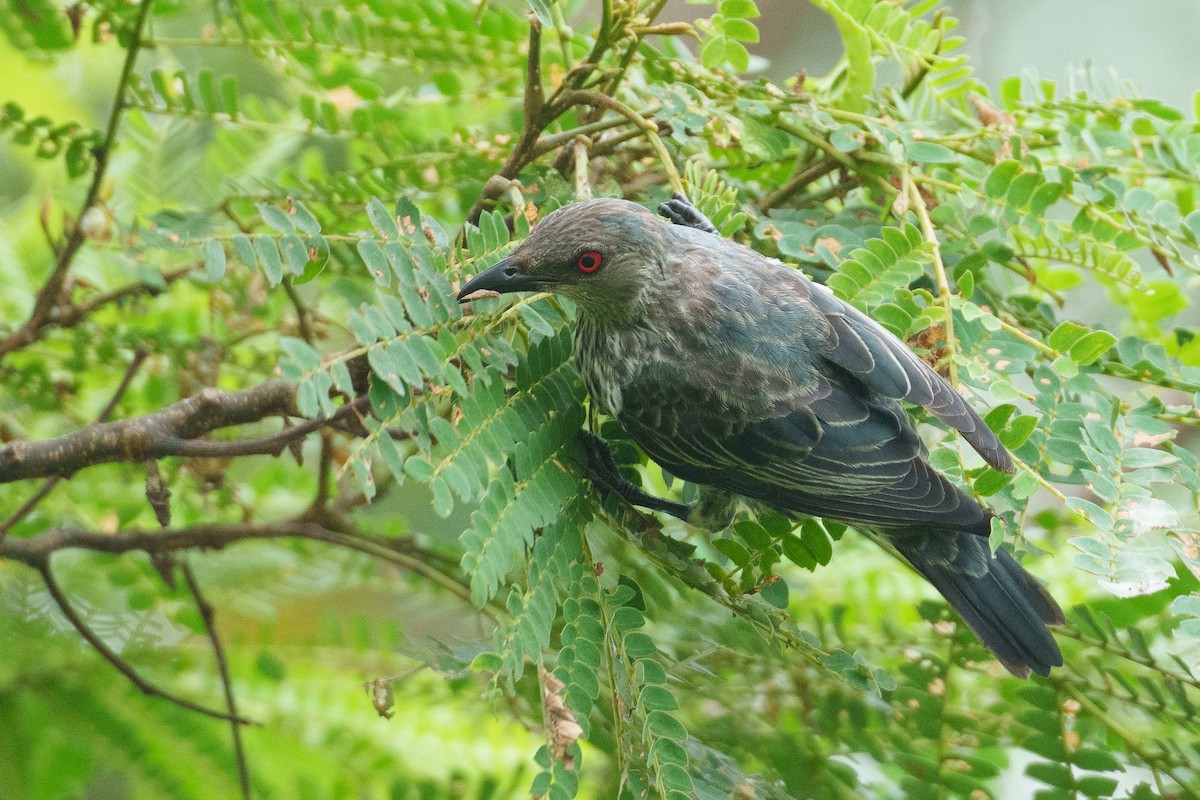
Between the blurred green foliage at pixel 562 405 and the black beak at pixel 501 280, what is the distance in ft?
0.09

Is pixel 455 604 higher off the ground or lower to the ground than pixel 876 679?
lower

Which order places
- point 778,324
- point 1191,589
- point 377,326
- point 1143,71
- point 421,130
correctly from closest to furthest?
point 377,326 < point 1191,589 < point 778,324 < point 421,130 < point 1143,71

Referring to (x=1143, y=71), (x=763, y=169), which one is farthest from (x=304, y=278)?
(x=1143, y=71)

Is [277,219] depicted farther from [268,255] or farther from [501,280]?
[501,280]

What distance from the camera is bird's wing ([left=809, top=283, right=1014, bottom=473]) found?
149 centimetres

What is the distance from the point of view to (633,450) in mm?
1822

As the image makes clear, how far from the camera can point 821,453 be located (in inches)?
69.5

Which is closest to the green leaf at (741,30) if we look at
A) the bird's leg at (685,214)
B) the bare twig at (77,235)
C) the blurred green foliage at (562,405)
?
the blurred green foliage at (562,405)

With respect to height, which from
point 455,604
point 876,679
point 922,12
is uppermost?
point 922,12

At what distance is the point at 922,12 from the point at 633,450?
3.15 feet

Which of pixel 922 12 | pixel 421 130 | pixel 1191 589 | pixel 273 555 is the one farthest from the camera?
pixel 273 555

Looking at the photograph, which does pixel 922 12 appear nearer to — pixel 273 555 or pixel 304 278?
pixel 304 278

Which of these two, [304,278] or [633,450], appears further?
[633,450]

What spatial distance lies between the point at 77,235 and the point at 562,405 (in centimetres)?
97
